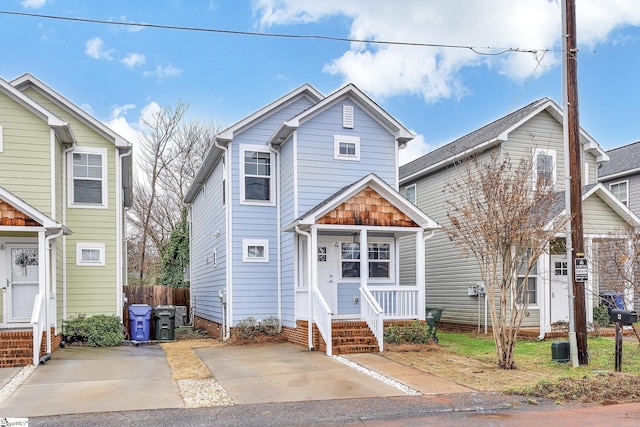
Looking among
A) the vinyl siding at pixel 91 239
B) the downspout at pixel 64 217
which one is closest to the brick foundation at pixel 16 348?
the downspout at pixel 64 217

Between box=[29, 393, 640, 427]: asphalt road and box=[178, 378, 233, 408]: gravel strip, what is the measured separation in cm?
31

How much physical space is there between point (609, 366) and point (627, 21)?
12121mm

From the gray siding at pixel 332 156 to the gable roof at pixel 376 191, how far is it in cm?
134

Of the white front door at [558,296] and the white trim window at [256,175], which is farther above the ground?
the white trim window at [256,175]

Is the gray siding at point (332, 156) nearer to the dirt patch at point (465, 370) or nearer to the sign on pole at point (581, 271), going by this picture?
the dirt patch at point (465, 370)

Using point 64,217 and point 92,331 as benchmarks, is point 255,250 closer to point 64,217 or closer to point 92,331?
point 92,331

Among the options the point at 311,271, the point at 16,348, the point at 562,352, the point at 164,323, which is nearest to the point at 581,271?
the point at 562,352

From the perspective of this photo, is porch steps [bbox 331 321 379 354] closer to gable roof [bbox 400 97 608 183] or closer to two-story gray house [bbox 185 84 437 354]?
two-story gray house [bbox 185 84 437 354]

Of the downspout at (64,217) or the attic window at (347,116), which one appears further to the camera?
the attic window at (347,116)

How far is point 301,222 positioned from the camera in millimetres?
13156

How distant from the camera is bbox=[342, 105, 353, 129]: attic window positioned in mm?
15477

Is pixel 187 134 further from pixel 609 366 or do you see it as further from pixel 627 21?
pixel 609 366

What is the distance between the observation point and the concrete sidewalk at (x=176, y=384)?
7820mm

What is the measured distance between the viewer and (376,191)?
13820 mm
